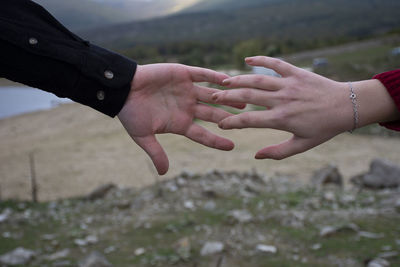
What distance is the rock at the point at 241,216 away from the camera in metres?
3.75

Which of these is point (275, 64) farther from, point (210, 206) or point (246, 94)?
point (210, 206)

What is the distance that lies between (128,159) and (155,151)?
9589 mm

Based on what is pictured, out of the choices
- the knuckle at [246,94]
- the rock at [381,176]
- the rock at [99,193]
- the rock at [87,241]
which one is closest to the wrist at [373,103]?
the knuckle at [246,94]

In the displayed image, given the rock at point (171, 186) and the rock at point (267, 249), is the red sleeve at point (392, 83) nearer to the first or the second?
the rock at point (267, 249)

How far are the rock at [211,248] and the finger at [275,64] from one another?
201cm

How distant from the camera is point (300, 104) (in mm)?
1539

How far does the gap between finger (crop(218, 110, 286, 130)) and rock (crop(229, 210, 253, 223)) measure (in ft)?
7.79

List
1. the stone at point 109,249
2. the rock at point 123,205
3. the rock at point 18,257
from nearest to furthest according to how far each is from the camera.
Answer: the rock at point 18,257
the stone at point 109,249
the rock at point 123,205

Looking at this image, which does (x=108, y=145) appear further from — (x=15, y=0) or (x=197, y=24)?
(x=197, y=24)

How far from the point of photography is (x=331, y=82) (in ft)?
5.25

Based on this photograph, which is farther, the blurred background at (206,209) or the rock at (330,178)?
the rock at (330,178)

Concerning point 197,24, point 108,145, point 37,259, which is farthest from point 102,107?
point 197,24

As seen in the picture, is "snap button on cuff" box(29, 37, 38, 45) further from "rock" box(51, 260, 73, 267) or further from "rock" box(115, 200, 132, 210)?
"rock" box(115, 200, 132, 210)

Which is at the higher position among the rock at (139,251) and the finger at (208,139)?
the finger at (208,139)
